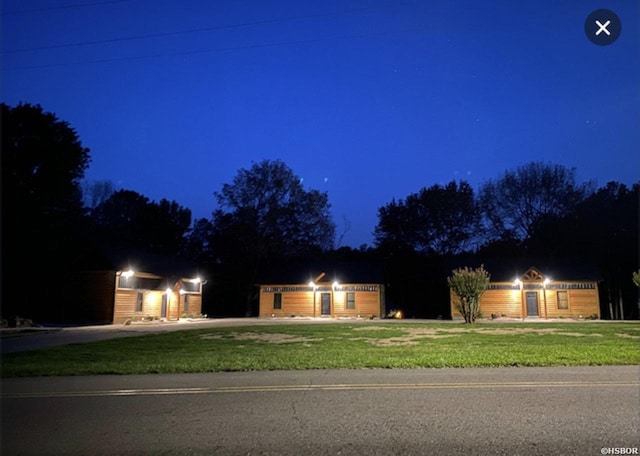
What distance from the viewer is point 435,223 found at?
6444 cm

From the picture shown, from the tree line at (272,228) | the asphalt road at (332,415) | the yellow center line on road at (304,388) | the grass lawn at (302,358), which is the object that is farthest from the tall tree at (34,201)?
the yellow center line on road at (304,388)

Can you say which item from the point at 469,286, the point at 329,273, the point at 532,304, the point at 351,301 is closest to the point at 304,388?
Result: the point at 469,286

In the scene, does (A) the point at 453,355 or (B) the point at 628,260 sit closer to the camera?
(A) the point at 453,355

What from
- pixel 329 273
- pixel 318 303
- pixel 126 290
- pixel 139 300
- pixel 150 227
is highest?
pixel 150 227

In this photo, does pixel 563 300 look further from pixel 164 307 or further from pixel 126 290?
pixel 126 290

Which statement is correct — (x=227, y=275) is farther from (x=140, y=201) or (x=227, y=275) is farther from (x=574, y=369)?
(x=574, y=369)

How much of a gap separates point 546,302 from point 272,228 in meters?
31.3

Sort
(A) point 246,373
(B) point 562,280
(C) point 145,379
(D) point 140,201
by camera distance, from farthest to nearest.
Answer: (D) point 140,201, (B) point 562,280, (A) point 246,373, (C) point 145,379

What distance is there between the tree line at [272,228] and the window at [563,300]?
5.64m

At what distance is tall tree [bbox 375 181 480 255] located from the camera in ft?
209

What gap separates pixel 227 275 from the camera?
5806 centimetres

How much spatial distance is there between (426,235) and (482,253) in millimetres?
8008

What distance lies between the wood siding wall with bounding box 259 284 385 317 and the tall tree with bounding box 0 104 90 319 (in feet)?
59.8

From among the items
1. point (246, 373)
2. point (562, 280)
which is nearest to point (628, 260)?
point (562, 280)
